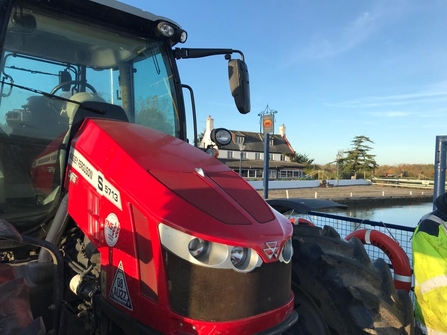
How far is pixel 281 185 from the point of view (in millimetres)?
29359

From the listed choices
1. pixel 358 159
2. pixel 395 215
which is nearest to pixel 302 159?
pixel 358 159

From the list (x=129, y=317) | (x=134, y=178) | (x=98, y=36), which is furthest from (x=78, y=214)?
(x=98, y=36)

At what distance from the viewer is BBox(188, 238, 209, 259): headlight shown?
1.54 metres

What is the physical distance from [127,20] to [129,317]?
6.66 feet

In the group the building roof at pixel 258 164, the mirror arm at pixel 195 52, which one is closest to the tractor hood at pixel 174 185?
the mirror arm at pixel 195 52

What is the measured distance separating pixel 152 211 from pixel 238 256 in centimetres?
42

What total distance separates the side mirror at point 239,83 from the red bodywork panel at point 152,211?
88cm

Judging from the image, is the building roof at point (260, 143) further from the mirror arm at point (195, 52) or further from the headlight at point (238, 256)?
the headlight at point (238, 256)

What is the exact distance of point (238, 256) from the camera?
156 cm

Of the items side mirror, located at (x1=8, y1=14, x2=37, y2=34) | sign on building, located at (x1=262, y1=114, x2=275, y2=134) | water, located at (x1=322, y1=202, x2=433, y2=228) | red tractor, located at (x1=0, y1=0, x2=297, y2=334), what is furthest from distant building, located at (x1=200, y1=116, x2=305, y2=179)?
side mirror, located at (x1=8, y1=14, x2=37, y2=34)

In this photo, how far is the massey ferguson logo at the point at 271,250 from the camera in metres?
1.62

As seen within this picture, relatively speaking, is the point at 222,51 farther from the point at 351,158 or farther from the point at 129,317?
the point at 351,158

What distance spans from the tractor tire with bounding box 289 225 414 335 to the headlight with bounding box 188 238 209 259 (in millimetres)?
883

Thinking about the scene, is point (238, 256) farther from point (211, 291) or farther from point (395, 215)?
point (395, 215)
